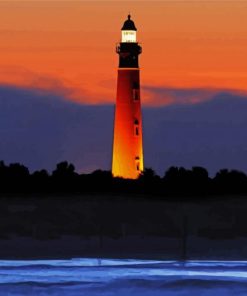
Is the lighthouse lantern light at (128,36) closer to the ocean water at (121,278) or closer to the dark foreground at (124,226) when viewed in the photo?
the dark foreground at (124,226)

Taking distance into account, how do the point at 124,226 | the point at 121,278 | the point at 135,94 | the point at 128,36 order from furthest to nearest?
the point at 128,36 → the point at 135,94 → the point at 124,226 → the point at 121,278

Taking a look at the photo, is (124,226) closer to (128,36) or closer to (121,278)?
(128,36)

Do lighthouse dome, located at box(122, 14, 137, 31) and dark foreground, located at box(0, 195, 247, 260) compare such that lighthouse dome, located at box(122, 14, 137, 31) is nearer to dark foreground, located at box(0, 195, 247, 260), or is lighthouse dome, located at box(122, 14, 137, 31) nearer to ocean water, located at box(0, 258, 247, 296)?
dark foreground, located at box(0, 195, 247, 260)

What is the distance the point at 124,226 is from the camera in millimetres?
68188

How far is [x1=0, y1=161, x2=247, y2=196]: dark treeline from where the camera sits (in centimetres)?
7312

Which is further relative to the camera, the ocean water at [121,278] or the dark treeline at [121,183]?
the dark treeline at [121,183]

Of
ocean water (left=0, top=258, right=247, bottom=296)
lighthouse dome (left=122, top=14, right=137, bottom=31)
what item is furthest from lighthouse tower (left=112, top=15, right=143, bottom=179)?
ocean water (left=0, top=258, right=247, bottom=296)

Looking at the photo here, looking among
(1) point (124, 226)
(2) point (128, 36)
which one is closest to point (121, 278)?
(1) point (124, 226)

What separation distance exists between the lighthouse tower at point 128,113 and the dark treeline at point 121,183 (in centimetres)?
527

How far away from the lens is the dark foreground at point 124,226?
61.6 m

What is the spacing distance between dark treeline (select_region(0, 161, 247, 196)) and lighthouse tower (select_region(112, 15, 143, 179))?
17.3ft

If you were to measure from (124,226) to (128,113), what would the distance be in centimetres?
1454

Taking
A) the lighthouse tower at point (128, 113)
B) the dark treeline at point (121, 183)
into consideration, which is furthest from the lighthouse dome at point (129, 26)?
the dark treeline at point (121, 183)

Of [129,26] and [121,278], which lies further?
[129,26]
